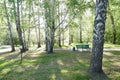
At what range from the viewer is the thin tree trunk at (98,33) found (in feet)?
32.8

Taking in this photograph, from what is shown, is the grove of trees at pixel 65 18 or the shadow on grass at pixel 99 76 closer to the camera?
the shadow on grass at pixel 99 76

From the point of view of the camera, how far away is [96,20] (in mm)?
10156

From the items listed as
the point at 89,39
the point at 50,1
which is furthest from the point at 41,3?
the point at 89,39

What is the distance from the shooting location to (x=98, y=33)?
1016cm

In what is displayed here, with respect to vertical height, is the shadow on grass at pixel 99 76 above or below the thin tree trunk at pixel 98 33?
below

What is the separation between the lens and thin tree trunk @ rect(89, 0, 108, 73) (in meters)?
10.0

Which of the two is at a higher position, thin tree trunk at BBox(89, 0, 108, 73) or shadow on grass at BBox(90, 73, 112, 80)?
thin tree trunk at BBox(89, 0, 108, 73)

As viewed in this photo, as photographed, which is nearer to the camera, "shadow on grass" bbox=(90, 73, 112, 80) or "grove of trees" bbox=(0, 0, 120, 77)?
"shadow on grass" bbox=(90, 73, 112, 80)

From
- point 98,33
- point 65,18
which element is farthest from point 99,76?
point 65,18

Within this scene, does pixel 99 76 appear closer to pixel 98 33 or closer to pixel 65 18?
pixel 98 33

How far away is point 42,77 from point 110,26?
35.3 metres

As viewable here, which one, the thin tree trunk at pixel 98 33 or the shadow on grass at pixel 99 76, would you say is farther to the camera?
the thin tree trunk at pixel 98 33

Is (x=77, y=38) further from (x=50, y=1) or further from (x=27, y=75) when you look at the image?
(x=27, y=75)

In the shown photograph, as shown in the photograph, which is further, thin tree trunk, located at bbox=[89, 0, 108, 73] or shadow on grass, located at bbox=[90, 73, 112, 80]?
thin tree trunk, located at bbox=[89, 0, 108, 73]
